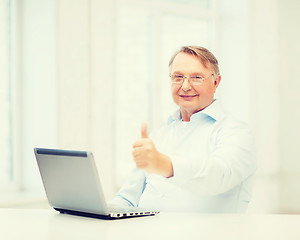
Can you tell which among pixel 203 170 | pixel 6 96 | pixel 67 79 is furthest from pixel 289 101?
pixel 203 170

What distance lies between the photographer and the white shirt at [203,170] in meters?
1.64

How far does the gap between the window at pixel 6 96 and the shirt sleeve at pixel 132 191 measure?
1.66 metres

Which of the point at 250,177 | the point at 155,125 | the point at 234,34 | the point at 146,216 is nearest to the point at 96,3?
the point at 155,125

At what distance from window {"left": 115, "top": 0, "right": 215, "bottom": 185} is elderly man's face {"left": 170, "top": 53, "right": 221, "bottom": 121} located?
2053 millimetres

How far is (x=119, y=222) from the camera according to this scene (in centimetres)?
140

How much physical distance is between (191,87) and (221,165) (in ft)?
1.51

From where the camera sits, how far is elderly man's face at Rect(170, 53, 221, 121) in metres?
2.05

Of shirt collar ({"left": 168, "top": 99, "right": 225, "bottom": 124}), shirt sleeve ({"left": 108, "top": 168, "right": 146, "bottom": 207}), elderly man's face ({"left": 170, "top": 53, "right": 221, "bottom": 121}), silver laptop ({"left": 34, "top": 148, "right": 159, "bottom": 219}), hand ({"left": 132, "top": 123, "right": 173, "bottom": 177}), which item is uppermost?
elderly man's face ({"left": 170, "top": 53, "right": 221, "bottom": 121})

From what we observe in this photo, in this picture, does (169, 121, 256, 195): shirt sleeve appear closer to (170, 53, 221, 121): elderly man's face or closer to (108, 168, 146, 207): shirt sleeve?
→ (170, 53, 221, 121): elderly man's face

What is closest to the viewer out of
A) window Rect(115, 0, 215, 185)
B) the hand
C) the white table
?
the white table

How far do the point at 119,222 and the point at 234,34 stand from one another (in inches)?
149

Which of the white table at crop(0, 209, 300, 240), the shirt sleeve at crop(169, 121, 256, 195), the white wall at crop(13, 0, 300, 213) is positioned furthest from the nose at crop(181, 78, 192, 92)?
the white wall at crop(13, 0, 300, 213)

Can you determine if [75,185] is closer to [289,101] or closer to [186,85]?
[186,85]

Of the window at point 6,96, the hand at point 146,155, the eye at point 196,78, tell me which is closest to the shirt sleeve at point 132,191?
the eye at point 196,78
